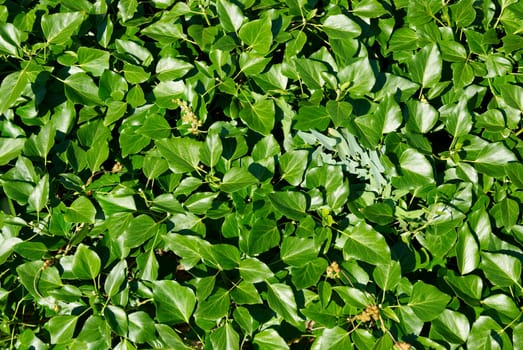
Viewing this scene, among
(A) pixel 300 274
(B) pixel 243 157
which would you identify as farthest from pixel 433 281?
(B) pixel 243 157

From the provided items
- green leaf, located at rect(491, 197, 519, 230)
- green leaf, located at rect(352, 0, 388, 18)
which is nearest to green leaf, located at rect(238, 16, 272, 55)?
green leaf, located at rect(352, 0, 388, 18)

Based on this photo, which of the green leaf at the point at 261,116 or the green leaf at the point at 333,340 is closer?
the green leaf at the point at 333,340

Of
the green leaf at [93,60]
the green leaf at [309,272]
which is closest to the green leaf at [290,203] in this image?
the green leaf at [309,272]

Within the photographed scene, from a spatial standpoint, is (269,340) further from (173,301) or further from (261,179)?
(261,179)

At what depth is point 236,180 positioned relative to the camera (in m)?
1.67

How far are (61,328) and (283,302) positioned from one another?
0.62 meters

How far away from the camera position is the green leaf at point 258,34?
71.5 inches

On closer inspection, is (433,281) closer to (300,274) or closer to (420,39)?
(300,274)

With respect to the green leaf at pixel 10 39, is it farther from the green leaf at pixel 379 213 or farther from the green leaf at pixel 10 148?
the green leaf at pixel 379 213

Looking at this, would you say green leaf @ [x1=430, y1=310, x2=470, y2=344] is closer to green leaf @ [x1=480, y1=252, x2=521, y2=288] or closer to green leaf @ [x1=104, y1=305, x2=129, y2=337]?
green leaf @ [x1=480, y1=252, x2=521, y2=288]

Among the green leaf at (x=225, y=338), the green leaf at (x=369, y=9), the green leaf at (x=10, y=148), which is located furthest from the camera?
the green leaf at (x=369, y=9)

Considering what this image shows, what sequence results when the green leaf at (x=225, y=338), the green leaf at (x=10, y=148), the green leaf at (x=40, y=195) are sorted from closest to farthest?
the green leaf at (x=225, y=338) → the green leaf at (x=40, y=195) → the green leaf at (x=10, y=148)

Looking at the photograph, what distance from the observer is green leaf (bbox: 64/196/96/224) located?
1.70m

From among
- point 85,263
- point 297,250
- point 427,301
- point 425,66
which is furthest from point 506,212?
point 85,263
